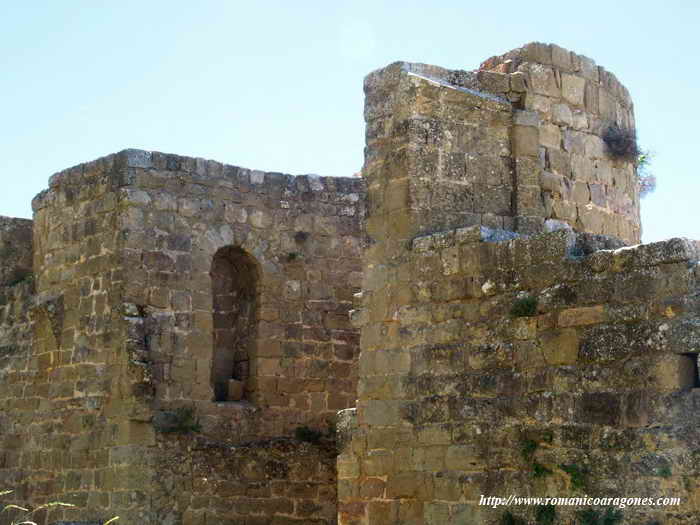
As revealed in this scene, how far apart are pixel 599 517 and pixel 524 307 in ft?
5.39

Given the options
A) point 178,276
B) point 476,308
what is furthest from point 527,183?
point 178,276

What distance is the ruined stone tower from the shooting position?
8523mm

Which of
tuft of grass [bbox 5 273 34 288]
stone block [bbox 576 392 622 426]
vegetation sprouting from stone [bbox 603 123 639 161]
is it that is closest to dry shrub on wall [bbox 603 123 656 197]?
vegetation sprouting from stone [bbox 603 123 639 161]

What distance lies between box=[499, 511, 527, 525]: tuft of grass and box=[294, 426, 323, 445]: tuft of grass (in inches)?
194

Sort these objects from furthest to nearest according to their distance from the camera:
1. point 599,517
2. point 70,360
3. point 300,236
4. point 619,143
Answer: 1. point 300,236
2. point 70,360
3. point 619,143
4. point 599,517

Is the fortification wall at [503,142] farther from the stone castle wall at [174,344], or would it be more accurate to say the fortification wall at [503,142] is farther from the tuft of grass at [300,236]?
the tuft of grass at [300,236]

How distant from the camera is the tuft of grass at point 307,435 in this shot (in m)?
13.7

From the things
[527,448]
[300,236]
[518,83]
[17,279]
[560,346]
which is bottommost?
[527,448]

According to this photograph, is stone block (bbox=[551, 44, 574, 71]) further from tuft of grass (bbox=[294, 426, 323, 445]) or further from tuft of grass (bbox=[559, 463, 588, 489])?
tuft of grass (bbox=[294, 426, 323, 445])

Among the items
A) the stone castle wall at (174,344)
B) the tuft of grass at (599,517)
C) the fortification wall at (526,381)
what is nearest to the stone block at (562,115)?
the fortification wall at (526,381)

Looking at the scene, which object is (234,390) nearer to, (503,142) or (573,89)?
(503,142)

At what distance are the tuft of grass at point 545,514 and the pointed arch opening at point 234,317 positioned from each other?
18.2 feet

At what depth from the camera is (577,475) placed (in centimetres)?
853

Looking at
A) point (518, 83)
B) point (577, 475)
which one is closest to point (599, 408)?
point (577, 475)
